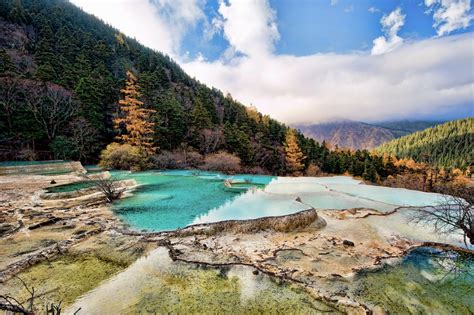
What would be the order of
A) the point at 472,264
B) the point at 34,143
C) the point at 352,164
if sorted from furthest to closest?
the point at 352,164, the point at 34,143, the point at 472,264

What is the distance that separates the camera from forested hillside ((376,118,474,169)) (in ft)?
217

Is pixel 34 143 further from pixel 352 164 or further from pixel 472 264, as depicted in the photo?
pixel 352 164

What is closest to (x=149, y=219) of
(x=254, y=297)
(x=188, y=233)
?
(x=188, y=233)

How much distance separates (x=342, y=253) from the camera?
5418 millimetres

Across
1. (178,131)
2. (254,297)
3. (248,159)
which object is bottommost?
(254,297)

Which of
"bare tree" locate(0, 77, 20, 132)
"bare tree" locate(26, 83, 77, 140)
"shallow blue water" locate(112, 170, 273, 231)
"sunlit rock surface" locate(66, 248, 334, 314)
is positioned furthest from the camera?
"bare tree" locate(26, 83, 77, 140)

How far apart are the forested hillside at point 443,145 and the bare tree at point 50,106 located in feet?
262

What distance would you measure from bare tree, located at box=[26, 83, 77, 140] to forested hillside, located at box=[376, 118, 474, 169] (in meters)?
79.9

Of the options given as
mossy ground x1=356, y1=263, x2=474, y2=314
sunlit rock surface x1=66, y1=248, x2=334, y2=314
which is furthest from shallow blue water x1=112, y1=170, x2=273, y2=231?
mossy ground x1=356, y1=263, x2=474, y2=314

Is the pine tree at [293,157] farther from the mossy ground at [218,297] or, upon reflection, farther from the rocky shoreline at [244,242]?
the mossy ground at [218,297]

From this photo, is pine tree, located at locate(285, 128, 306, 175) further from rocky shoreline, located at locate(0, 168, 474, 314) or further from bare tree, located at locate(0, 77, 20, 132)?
bare tree, located at locate(0, 77, 20, 132)

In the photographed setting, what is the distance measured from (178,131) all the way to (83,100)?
947 centimetres

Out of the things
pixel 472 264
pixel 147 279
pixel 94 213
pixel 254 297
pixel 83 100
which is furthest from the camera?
pixel 83 100

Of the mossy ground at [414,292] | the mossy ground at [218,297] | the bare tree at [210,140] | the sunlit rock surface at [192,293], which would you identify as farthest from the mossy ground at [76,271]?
the bare tree at [210,140]
